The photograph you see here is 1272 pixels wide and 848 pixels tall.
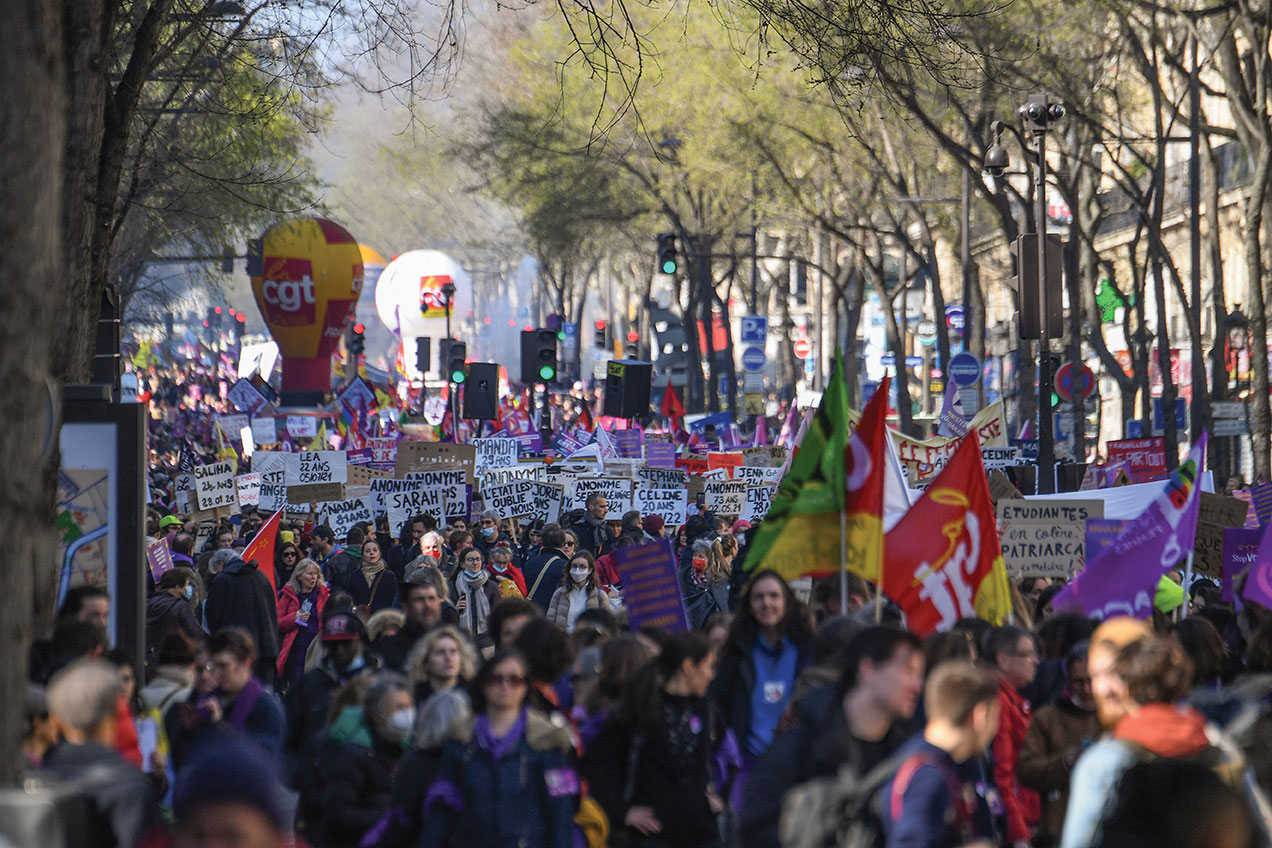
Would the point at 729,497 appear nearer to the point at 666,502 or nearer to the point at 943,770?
the point at 666,502

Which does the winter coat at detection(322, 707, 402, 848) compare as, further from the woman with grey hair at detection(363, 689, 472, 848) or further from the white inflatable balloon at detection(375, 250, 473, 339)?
the white inflatable balloon at detection(375, 250, 473, 339)

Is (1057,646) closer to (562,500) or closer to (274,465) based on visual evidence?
(562,500)

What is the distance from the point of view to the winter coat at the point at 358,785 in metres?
5.81

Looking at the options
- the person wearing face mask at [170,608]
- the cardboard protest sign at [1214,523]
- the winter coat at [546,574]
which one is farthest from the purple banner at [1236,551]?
the person wearing face mask at [170,608]

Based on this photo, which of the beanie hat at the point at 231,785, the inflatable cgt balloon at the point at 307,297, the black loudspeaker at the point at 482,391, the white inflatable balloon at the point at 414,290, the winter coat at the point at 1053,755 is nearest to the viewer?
the beanie hat at the point at 231,785

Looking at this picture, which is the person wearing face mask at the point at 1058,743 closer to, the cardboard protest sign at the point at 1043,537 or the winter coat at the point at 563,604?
the cardboard protest sign at the point at 1043,537

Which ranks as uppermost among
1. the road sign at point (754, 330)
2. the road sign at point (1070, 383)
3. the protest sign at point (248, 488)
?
the road sign at point (754, 330)

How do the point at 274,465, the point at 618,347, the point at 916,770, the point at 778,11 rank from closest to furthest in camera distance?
the point at 916,770, the point at 778,11, the point at 274,465, the point at 618,347

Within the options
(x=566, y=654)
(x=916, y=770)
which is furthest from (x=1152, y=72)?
(x=916, y=770)

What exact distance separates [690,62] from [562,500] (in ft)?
69.2

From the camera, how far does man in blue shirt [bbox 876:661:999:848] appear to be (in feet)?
14.0

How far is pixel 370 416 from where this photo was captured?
3941cm

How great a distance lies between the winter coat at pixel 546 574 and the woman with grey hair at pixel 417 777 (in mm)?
7371

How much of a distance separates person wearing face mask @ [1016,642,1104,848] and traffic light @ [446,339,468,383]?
90.1ft
